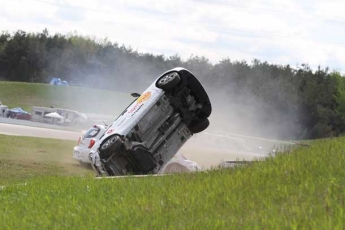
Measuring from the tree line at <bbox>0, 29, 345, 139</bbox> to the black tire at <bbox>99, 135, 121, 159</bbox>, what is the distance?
28293 millimetres

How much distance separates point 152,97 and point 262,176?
8.11 metres

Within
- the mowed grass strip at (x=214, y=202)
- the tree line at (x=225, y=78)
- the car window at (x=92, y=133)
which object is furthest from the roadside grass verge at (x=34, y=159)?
the tree line at (x=225, y=78)

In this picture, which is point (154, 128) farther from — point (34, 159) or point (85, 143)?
point (34, 159)

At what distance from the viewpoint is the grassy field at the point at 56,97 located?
8662 cm

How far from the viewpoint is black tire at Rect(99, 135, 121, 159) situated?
14734 mm

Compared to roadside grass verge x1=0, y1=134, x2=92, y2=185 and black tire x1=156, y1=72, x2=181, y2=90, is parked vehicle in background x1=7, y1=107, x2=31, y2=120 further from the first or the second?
black tire x1=156, y1=72, x2=181, y2=90

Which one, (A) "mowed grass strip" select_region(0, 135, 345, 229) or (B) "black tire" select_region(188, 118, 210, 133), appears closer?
(A) "mowed grass strip" select_region(0, 135, 345, 229)

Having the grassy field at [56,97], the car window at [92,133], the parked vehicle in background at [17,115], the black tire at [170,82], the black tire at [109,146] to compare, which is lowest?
the grassy field at [56,97]

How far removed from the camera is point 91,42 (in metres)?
121

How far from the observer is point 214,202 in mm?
6996

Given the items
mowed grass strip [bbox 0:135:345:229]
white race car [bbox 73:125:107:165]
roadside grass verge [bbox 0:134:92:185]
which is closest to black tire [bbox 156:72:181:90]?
roadside grass verge [bbox 0:134:92:185]

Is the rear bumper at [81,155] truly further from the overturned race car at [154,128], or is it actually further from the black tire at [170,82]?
the black tire at [170,82]

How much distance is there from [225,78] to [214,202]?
63.1m

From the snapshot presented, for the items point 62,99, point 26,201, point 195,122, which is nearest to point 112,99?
point 62,99
